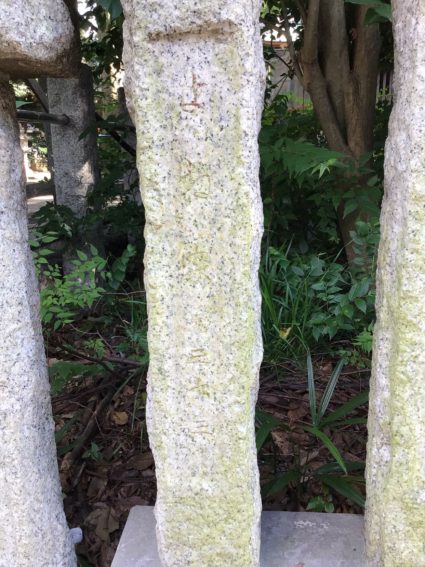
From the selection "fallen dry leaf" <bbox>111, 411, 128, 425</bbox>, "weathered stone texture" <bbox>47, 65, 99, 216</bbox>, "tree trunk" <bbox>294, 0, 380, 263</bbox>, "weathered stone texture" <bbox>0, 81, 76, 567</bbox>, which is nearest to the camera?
"weathered stone texture" <bbox>0, 81, 76, 567</bbox>

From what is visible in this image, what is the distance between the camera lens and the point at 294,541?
1.33 metres

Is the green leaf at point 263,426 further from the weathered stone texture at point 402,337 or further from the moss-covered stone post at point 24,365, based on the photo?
the moss-covered stone post at point 24,365

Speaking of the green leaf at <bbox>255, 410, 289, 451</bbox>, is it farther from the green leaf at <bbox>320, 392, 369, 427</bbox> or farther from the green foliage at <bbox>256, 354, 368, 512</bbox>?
the green leaf at <bbox>320, 392, 369, 427</bbox>

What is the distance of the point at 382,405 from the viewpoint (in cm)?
106

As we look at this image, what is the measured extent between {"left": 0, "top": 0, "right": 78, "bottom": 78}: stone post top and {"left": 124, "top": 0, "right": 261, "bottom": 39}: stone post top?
13 centimetres

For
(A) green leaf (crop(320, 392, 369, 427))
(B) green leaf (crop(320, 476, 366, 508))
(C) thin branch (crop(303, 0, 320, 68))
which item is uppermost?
(C) thin branch (crop(303, 0, 320, 68))

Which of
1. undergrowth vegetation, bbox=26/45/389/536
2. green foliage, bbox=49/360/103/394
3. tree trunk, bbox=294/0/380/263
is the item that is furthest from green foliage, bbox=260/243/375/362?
green foliage, bbox=49/360/103/394

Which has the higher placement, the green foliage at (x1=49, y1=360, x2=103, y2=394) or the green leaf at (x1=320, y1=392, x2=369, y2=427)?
the green foliage at (x1=49, y1=360, x2=103, y2=394)

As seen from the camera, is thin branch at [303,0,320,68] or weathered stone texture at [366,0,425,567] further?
thin branch at [303,0,320,68]

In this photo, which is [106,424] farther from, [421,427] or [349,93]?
[349,93]

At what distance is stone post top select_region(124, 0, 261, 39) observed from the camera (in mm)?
833

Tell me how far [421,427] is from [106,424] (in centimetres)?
121

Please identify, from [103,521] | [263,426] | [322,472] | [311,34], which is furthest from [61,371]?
[311,34]

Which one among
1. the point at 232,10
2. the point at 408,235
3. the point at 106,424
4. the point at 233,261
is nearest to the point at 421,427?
the point at 408,235
